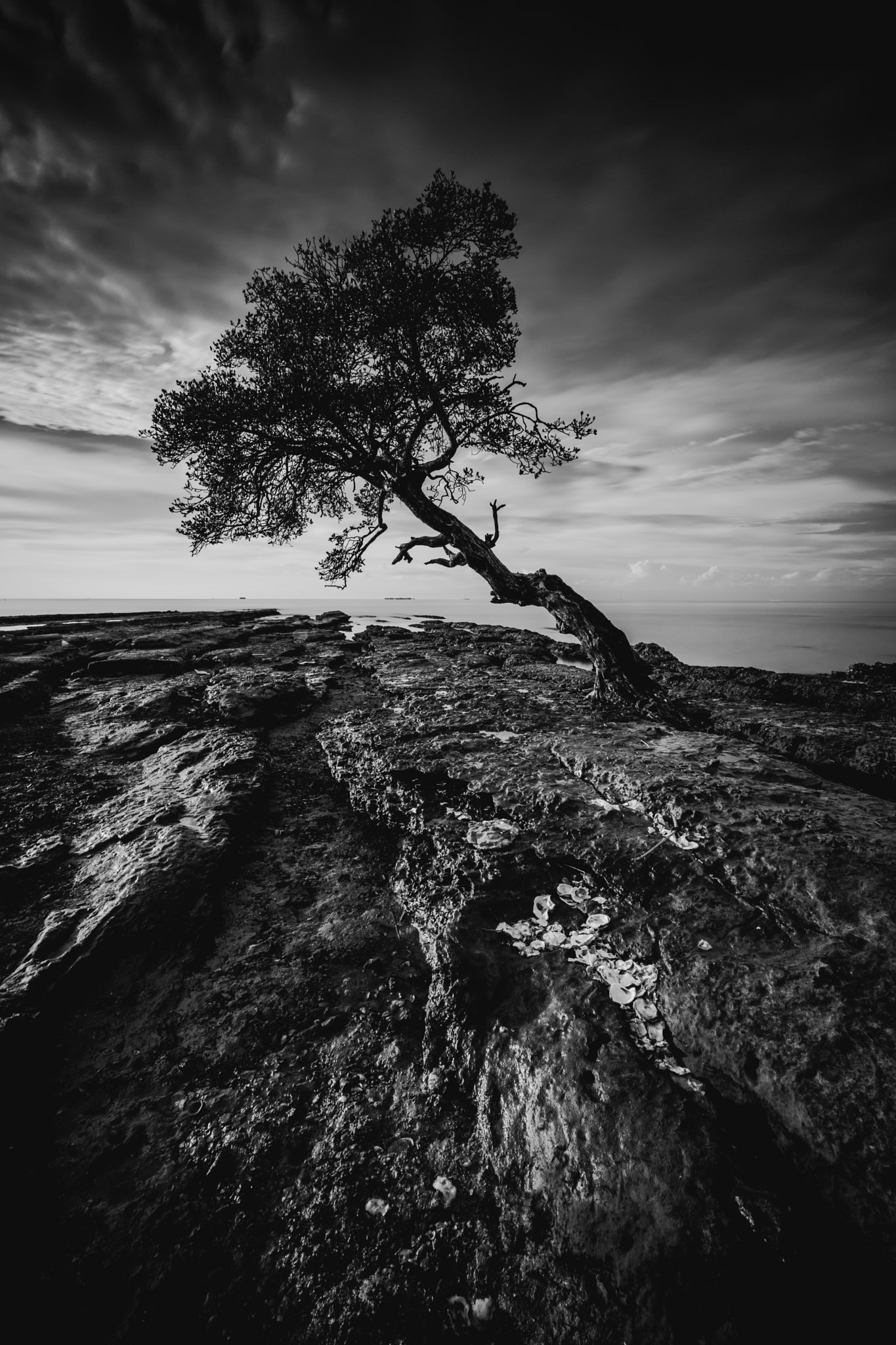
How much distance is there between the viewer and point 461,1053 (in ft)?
9.02

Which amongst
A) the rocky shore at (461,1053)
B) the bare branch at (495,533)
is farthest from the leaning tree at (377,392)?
the rocky shore at (461,1053)

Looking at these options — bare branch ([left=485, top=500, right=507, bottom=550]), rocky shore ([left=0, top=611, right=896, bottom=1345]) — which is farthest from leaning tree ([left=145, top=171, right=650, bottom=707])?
rocky shore ([left=0, top=611, right=896, bottom=1345])

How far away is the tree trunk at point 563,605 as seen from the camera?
26.5ft

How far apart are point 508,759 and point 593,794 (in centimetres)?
111

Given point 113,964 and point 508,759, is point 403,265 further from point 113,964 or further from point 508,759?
point 113,964

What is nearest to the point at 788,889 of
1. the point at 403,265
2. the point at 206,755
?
the point at 206,755

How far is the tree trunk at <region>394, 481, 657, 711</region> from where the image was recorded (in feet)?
26.5

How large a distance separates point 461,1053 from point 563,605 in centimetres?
737

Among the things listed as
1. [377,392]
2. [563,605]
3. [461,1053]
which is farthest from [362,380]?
[461,1053]

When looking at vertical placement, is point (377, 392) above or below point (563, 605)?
above

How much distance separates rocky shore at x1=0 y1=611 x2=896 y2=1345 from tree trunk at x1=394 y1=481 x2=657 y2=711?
2613mm

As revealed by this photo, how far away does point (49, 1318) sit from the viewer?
1788 mm

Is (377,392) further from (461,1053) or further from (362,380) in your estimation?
(461,1053)

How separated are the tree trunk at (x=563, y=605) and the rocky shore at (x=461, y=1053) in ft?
8.57
